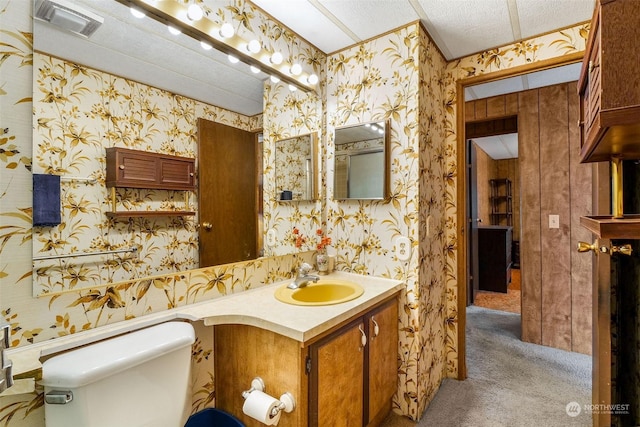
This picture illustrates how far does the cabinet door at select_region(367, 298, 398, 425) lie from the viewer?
4.97ft

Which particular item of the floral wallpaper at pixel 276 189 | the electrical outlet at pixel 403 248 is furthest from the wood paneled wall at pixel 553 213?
the electrical outlet at pixel 403 248

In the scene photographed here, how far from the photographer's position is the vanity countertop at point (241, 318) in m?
0.87

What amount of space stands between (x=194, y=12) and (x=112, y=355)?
133 cm

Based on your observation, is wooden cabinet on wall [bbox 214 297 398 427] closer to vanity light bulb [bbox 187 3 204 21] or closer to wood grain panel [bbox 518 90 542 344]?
vanity light bulb [bbox 187 3 204 21]

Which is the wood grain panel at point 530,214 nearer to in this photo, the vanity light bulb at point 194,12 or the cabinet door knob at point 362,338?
the cabinet door knob at point 362,338

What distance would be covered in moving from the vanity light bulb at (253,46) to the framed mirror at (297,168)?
51cm

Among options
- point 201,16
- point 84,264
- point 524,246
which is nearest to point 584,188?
point 524,246

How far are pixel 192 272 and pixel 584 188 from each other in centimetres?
312

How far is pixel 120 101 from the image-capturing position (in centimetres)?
108

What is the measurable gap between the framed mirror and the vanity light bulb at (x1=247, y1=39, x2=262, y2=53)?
506mm

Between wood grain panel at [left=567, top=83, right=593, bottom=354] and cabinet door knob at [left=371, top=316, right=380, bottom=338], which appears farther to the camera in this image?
wood grain panel at [left=567, top=83, right=593, bottom=354]

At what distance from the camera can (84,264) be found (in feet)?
3.30

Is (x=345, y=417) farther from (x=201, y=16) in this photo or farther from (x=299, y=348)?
(x=201, y=16)

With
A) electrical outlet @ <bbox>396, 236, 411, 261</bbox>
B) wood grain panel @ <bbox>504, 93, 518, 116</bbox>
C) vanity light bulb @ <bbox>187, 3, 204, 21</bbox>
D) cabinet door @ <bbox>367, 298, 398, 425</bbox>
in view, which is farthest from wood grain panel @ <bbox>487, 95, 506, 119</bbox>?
vanity light bulb @ <bbox>187, 3, 204, 21</bbox>
